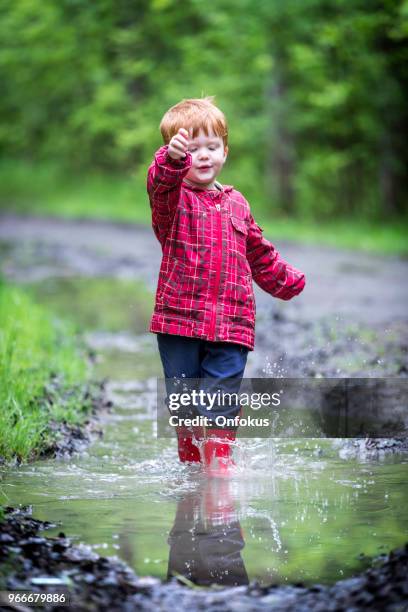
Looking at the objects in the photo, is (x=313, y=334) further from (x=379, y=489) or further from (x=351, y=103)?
(x=351, y=103)

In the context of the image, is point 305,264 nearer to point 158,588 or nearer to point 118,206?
point 158,588

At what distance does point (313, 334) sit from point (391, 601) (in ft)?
19.0

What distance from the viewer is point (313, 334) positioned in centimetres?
860

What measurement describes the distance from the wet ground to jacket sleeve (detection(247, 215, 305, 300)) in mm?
748

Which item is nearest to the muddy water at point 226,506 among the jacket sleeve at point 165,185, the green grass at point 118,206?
the jacket sleeve at point 165,185

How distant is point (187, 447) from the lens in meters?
4.82

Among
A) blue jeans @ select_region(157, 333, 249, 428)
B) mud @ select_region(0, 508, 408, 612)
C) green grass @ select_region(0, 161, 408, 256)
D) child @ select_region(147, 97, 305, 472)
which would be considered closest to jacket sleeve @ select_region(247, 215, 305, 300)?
child @ select_region(147, 97, 305, 472)

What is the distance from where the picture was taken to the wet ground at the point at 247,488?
3482 millimetres

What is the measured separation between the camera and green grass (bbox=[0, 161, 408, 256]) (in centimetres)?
1848

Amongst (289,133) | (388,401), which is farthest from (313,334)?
(289,133)

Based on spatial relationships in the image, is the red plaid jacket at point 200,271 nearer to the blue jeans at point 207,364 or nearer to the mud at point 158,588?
the blue jeans at point 207,364

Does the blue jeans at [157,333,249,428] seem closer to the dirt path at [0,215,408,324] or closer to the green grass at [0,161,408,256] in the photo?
the dirt path at [0,215,408,324]

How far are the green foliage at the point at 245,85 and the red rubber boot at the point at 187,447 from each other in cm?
1212

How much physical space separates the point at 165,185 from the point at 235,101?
72.2ft
